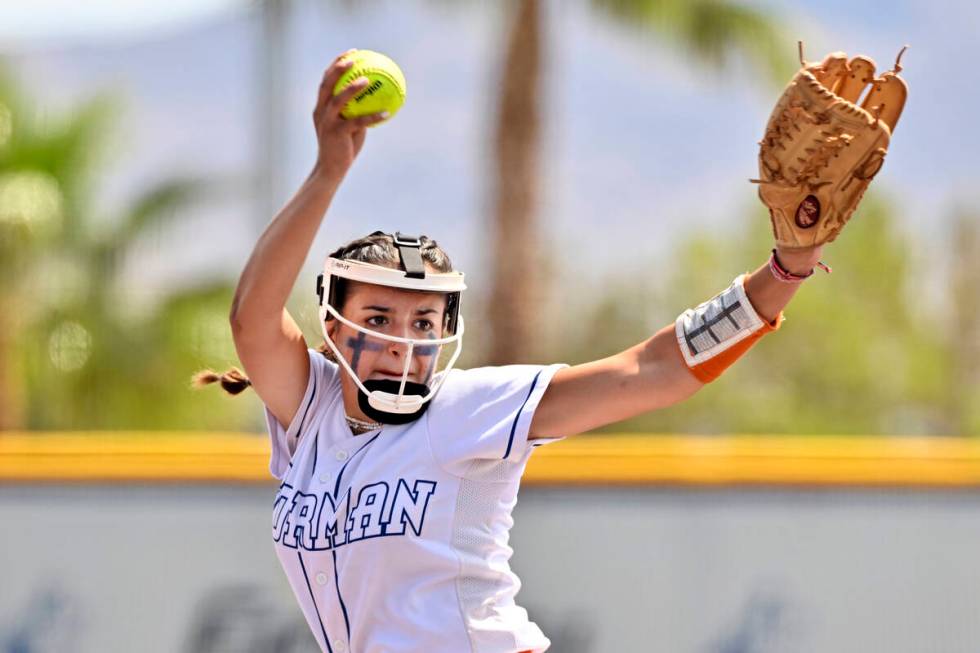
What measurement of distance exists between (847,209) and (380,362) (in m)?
0.92

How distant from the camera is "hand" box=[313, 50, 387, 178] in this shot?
284 centimetres

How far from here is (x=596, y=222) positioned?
4156 centimetres

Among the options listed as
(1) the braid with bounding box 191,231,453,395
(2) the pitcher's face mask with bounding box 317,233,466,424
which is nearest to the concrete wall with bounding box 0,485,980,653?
(1) the braid with bounding box 191,231,453,395

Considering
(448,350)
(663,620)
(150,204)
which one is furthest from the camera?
(150,204)

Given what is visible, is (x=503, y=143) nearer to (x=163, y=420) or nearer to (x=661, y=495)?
(x=163, y=420)

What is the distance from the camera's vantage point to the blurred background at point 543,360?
583 centimetres

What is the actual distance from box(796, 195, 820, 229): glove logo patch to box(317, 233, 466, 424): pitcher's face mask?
2.27 feet

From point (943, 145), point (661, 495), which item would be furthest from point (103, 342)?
point (943, 145)

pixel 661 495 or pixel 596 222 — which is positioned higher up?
pixel 661 495

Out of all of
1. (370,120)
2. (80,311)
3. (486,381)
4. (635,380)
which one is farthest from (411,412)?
(80,311)

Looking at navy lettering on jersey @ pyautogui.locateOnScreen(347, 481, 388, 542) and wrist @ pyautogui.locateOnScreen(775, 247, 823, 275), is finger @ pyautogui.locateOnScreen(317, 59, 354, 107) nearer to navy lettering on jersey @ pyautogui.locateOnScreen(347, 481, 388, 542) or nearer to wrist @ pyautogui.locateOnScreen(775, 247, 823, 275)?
navy lettering on jersey @ pyautogui.locateOnScreen(347, 481, 388, 542)

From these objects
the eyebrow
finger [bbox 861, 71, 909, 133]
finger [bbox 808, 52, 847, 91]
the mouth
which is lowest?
the mouth

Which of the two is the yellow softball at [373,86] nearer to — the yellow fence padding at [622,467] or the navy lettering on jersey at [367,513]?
the navy lettering on jersey at [367,513]

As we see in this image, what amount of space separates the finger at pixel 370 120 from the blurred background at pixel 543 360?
0.64 meters
